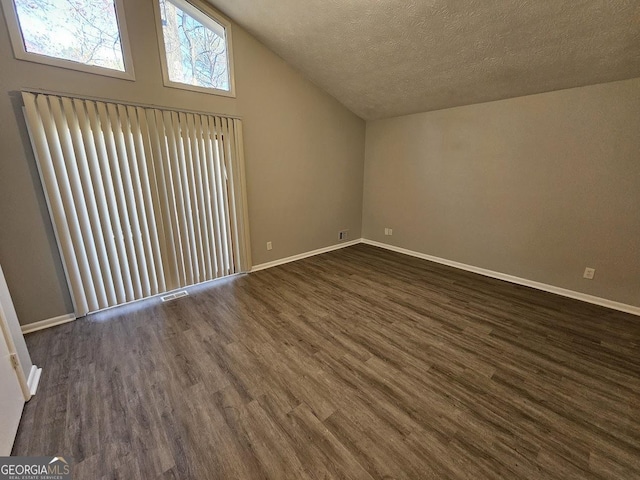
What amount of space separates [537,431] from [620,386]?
85cm

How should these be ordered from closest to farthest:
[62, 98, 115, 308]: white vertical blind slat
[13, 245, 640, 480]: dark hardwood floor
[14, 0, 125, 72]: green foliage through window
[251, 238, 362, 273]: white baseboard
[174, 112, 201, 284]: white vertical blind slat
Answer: [13, 245, 640, 480]: dark hardwood floor, [14, 0, 125, 72]: green foliage through window, [62, 98, 115, 308]: white vertical blind slat, [174, 112, 201, 284]: white vertical blind slat, [251, 238, 362, 273]: white baseboard

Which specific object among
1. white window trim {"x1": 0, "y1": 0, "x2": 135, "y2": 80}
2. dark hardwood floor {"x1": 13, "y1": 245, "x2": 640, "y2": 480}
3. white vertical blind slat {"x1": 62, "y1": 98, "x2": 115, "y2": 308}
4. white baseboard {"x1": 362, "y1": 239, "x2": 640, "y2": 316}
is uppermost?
white window trim {"x1": 0, "y1": 0, "x2": 135, "y2": 80}

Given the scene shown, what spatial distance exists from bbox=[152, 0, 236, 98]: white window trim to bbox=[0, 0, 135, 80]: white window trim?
0.88 ft

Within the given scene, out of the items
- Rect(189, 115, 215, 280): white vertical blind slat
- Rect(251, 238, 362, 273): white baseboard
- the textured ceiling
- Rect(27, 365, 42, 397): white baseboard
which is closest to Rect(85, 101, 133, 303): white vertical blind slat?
Rect(189, 115, 215, 280): white vertical blind slat

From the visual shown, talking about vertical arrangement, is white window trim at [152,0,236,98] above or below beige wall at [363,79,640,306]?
above

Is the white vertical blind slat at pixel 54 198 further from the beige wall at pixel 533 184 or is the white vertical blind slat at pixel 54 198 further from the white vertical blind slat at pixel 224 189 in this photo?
the beige wall at pixel 533 184

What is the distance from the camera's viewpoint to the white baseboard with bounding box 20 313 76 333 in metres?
2.24

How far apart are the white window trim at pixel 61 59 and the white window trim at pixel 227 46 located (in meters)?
0.27

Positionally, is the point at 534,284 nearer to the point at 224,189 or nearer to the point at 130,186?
the point at 224,189

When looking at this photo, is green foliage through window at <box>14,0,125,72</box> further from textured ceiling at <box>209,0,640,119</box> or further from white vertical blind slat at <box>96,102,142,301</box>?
textured ceiling at <box>209,0,640,119</box>

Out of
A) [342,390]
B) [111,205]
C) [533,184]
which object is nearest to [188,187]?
[111,205]

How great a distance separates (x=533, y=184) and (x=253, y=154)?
335 cm

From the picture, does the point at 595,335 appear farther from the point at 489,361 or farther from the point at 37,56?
the point at 37,56

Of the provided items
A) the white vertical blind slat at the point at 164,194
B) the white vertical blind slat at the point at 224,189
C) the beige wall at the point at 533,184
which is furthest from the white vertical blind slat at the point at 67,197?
the beige wall at the point at 533,184
